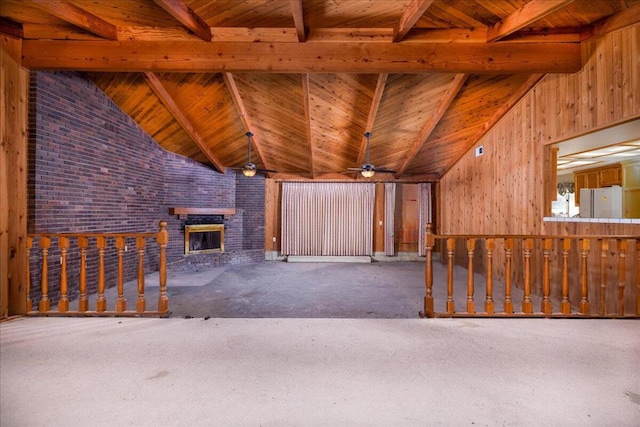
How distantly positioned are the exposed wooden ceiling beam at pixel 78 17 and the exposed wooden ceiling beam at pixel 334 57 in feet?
0.44

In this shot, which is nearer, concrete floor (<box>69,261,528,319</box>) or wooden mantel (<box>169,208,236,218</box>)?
concrete floor (<box>69,261,528,319</box>)

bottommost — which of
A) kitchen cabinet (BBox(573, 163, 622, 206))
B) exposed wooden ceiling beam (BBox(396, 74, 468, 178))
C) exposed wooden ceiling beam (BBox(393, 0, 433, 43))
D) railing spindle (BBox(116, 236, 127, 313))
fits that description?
railing spindle (BBox(116, 236, 127, 313))

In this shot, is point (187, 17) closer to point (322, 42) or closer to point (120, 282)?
point (322, 42)

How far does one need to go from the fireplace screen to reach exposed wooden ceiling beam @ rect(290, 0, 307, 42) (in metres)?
4.70

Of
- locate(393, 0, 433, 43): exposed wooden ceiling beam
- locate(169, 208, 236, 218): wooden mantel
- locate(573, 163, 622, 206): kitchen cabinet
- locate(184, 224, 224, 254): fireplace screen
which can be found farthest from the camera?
locate(184, 224, 224, 254): fireplace screen

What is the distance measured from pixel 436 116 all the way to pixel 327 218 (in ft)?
13.9

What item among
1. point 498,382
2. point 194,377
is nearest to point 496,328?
point 498,382

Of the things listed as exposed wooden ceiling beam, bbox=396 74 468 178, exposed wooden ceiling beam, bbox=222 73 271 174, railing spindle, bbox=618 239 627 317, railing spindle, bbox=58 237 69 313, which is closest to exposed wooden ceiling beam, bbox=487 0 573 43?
exposed wooden ceiling beam, bbox=396 74 468 178

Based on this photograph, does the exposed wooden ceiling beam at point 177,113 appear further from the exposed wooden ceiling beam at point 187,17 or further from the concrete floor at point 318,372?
the concrete floor at point 318,372

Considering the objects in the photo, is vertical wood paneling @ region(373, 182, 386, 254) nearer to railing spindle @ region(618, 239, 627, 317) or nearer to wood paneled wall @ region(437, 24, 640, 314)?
wood paneled wall @ region(437, 24, 640, 314)

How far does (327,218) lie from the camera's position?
816 centimetres

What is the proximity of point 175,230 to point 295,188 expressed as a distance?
10.7ft

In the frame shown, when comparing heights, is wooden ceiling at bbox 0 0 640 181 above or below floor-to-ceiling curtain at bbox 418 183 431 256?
above

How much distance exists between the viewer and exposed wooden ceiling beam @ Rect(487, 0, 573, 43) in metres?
2.50
